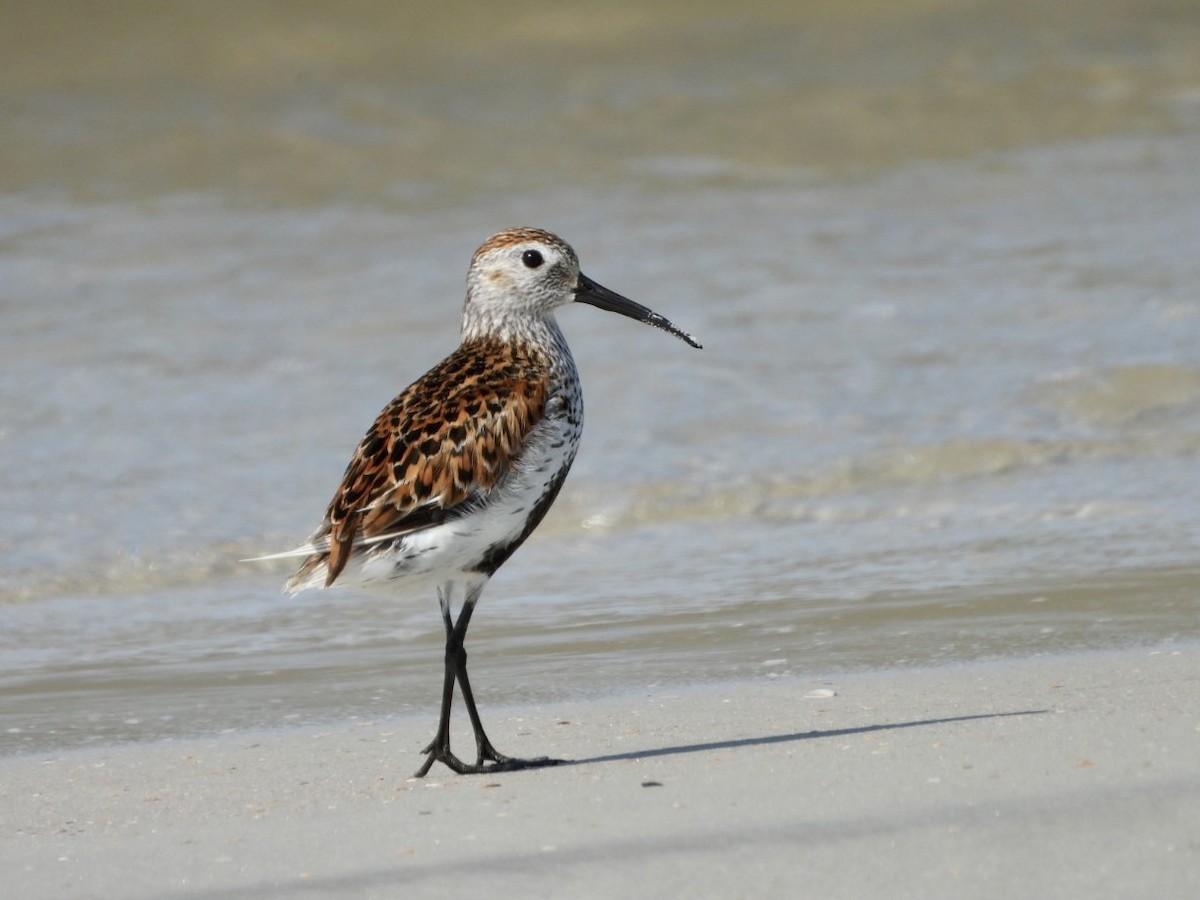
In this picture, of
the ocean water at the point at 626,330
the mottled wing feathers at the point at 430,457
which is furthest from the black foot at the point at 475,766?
the mottled wing feathers at the point at 430,457

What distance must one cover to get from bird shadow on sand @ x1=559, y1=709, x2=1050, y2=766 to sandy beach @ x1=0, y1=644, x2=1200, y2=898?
0.01 meters

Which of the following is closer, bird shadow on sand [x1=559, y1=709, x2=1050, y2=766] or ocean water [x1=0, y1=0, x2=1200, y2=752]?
bird shadow on sand [x1=559, y1=709, x2=1050, y2=766]

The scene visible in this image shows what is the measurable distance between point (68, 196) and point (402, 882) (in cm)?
1185

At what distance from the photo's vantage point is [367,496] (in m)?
4.72

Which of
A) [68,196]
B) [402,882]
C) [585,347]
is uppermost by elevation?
[68,196]

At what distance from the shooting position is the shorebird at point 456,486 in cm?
471

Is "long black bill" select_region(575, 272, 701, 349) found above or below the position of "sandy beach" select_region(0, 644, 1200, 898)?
above

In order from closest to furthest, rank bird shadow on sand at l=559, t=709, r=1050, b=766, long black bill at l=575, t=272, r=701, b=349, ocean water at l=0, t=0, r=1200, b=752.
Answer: bird shadow on sand at l=559, t=709, r=1050, b=766 → long black bill at l=575, t=272, r=701, b=349 → ocean water at l=0, t=0, r=1200, b=752

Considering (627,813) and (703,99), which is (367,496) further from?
(703,99)

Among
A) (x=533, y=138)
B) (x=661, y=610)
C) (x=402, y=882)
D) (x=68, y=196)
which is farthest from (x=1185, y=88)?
(x=402, y=882)

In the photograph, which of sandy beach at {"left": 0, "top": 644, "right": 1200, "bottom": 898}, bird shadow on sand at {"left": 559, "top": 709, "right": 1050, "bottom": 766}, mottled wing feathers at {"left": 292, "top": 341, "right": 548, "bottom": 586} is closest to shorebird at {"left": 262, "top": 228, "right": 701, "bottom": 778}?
mottled wing feathers at {"left": 292, "top": 341, "right": 548, "bottom": 586}

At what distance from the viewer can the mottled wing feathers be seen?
4.70 meters

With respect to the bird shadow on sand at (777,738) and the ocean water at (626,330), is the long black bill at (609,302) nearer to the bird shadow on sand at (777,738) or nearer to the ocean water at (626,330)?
the ocean water at (626,330)

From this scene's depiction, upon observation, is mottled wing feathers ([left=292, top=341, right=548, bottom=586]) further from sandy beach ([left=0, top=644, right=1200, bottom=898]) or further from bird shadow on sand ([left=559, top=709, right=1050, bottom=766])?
bird shadow on sand ([left=559, top=709, right=1050, bottom=766])
